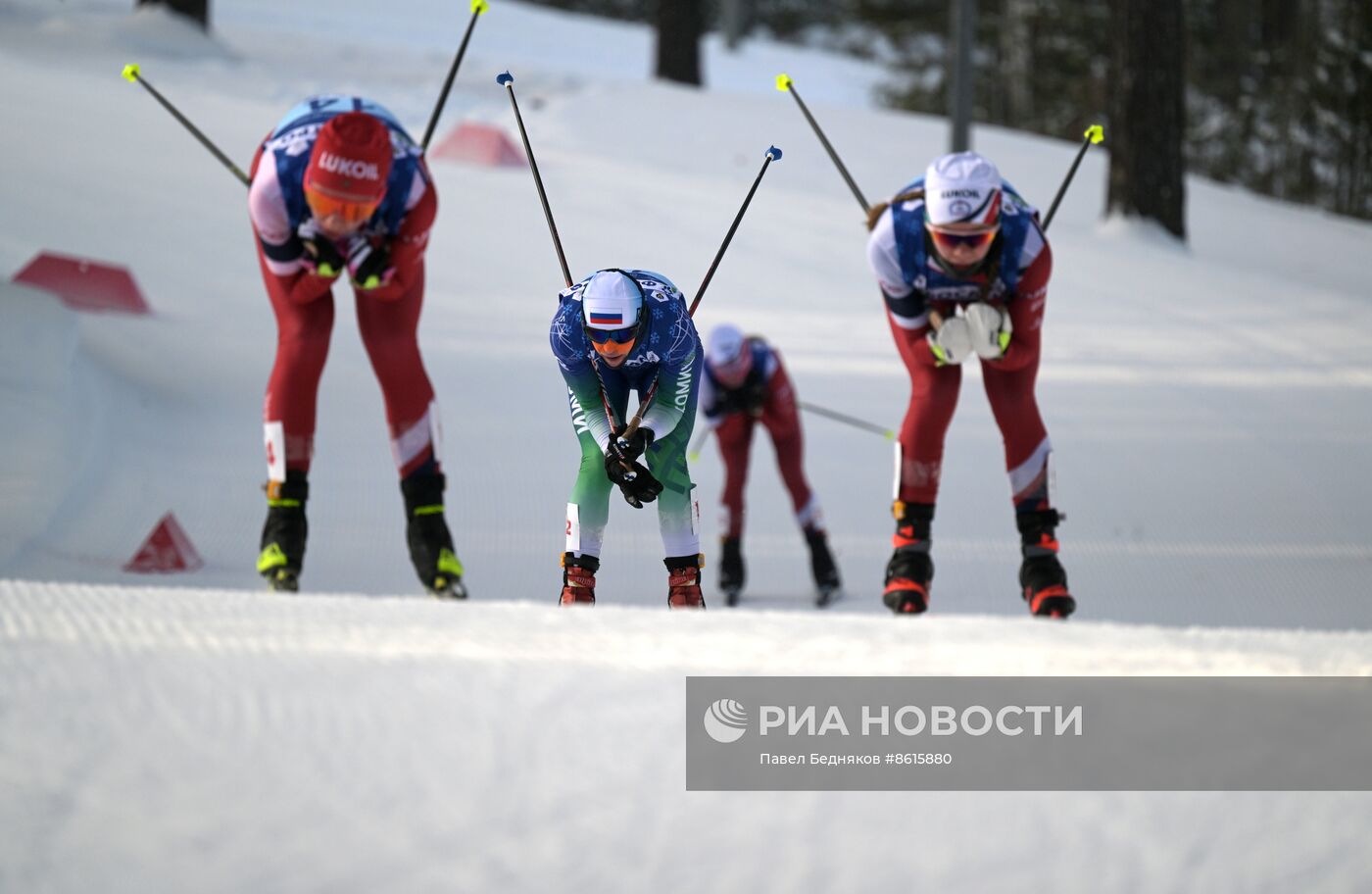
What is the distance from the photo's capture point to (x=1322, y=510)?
A: 7.04 meters

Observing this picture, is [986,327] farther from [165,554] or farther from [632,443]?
[165,554]

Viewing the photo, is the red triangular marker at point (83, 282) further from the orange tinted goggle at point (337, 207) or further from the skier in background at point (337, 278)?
the orange tinted goggle at point (337, 207)

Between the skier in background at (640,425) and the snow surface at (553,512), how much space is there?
53 cm

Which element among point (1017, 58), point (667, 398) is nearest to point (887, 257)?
point (667, 398)

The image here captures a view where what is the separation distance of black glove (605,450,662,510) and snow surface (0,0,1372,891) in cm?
64

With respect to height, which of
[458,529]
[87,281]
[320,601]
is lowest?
[458,529]

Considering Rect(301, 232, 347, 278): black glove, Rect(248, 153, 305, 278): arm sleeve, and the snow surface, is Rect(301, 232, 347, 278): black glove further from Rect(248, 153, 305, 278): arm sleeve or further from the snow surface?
the snow surface

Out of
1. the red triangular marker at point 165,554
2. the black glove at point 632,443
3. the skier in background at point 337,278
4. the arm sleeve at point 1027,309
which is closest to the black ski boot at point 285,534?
the skier in background at point 337,278

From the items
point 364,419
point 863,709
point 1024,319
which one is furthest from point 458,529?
point 863,709

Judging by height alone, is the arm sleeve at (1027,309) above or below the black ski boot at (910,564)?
above

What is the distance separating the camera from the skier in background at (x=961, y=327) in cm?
446

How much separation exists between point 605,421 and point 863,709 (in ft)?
7.67

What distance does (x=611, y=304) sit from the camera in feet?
13.9

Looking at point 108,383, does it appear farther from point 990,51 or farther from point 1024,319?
point 990,51
